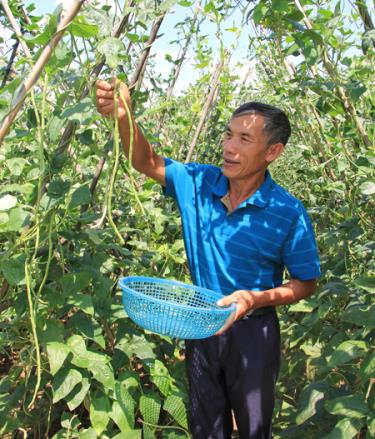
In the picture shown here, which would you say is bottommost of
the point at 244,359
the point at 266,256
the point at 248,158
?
the point at 244,359

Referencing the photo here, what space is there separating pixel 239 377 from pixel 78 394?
1.73 ft

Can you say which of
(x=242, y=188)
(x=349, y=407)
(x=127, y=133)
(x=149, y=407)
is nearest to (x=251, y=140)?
(x=242, y=188)

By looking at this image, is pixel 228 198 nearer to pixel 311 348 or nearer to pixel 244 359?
pixel 244 359

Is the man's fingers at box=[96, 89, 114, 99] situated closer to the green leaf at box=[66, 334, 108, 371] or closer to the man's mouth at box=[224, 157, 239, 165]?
the man's mouth at box=[224, 157, 239, 165]

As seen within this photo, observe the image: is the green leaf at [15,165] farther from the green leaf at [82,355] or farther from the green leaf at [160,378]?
the green leaf at [160,378]

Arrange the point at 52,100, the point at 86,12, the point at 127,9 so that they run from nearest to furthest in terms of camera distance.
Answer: the point at 86,12 < the point at 127,9 < the point at 52,100

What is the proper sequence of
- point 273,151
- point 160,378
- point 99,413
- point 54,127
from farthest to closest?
point 160,378, point 99,413, point 273,151, point 54,127

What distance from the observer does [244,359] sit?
1809 mm

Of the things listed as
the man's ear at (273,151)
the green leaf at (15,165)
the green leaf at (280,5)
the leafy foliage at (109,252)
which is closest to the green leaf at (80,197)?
the leafy foliage at (109,252)

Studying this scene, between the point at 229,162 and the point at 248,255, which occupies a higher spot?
the point at 229,162

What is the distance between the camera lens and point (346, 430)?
64.8 inches

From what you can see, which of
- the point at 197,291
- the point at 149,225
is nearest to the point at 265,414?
the point at 197,291

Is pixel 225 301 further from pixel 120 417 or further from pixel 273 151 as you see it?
pixel 120 417

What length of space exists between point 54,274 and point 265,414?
0.83 metres
